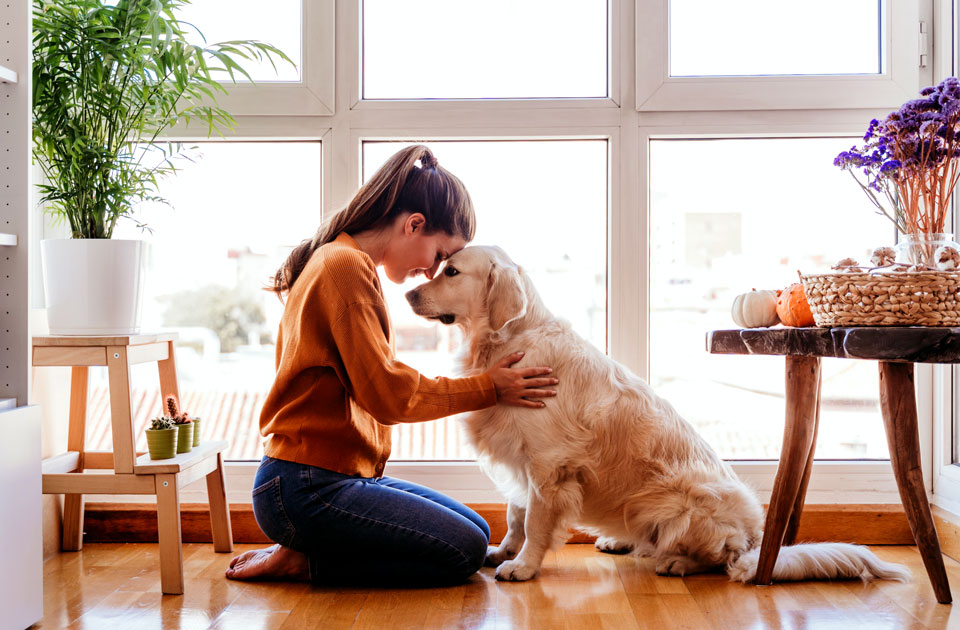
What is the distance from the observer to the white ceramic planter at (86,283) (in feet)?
6.83

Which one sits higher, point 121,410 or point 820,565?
point 121,410

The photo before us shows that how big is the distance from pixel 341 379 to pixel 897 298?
1301mm

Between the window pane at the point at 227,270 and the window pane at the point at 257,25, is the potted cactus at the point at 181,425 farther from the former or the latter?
the window pane at the point at 257,25

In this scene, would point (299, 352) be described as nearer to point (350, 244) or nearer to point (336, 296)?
point (336, 296)

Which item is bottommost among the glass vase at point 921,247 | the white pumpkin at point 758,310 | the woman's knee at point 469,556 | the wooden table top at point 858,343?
the woman's knee at point 469,556

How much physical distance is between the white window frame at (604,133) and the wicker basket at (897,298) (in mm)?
952

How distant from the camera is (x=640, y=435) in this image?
2117 mm

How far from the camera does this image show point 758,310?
2.10m

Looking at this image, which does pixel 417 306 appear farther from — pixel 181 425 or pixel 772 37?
pixel 772 37

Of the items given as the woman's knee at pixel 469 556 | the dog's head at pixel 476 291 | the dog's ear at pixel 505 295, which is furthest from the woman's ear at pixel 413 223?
the woman's knee at pixel 469 556

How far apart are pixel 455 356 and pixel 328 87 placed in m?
1.07

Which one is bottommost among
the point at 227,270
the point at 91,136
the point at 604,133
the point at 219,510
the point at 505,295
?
the point at 219,510

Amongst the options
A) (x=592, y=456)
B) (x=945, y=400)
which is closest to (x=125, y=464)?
(x=592, y=456)

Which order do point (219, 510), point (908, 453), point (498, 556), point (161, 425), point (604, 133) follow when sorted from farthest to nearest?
point (604, 133) → point (219, 510) → point (498, 556) → point (161, 425) → point (908, 453)
